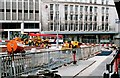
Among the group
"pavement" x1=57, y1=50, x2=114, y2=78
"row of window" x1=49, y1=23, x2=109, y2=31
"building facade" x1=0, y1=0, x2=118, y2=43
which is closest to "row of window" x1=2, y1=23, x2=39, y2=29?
"building facade" x1=0, y1=0, x2=118, y2=43

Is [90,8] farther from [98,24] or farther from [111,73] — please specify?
[111,73]

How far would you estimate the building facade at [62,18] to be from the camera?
80.6 meters

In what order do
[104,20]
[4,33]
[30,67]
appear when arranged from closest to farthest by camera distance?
[30,67] → [4,33] → [104,20]

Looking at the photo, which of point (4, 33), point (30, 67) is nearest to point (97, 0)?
point (4, 33)

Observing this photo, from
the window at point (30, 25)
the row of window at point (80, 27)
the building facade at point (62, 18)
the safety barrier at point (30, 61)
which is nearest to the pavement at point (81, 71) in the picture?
the safety barrier at point (30, 61)

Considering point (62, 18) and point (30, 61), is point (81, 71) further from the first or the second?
point (62, 18)

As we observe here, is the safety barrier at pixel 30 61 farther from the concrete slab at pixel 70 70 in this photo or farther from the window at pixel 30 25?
the window at pixel 30 25

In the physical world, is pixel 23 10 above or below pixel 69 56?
above

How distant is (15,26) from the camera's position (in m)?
80.6

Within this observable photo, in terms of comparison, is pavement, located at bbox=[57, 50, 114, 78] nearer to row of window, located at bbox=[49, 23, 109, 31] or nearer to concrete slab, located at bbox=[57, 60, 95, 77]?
concrete slab, located at bbox=[57, 60, 95, 77]

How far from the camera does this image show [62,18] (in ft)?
289

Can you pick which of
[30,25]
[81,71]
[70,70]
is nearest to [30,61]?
[70,70]

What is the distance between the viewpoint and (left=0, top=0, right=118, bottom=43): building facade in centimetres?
8056

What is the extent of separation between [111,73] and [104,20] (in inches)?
3549
